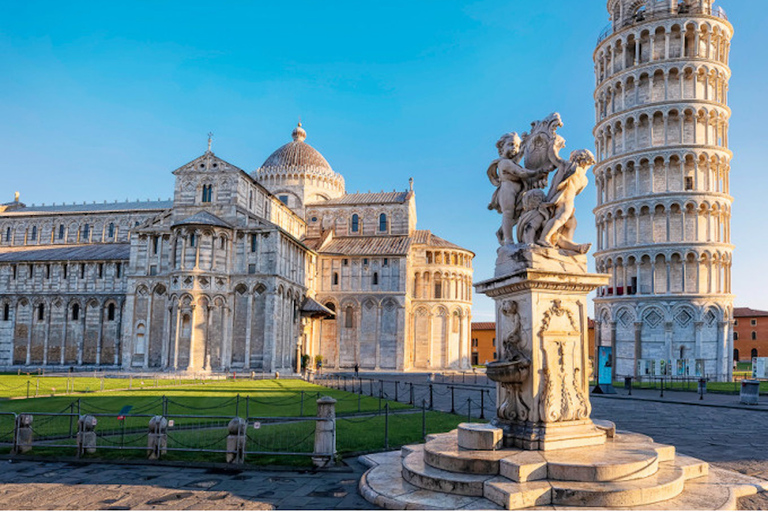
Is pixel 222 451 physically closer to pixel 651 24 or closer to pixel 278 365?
pixel 278 365

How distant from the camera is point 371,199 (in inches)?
2414

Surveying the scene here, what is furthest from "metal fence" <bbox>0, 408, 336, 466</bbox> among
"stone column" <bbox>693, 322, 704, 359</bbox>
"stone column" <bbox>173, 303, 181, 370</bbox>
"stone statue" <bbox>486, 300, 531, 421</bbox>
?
"stone column" <bbox>693, 322, 704, 359</bbox>

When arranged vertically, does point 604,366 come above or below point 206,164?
below

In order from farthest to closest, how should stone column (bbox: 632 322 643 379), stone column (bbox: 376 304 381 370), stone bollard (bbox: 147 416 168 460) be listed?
stone column (bbox: 376 304 381 370) < stone column (bbox: 632 322 643 379) < stone bollard (bbox: 147 416 168 460)

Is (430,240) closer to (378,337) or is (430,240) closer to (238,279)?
(378,337)

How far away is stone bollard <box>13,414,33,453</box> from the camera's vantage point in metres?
11.5

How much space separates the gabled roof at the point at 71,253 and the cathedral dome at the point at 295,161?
1766cm

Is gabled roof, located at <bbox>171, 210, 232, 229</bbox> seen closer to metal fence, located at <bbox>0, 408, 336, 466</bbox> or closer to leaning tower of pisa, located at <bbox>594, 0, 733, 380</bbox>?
metal fence, located at <bbox>0, 408, 336, 466</bbox>

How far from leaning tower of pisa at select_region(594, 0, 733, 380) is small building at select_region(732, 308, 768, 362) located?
39503mm

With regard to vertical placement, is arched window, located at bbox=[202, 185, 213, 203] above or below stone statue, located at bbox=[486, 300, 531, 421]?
above

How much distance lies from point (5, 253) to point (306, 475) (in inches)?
2274

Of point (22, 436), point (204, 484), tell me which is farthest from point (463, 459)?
point (22, 436)

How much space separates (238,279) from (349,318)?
1469cm

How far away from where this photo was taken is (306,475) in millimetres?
9508
